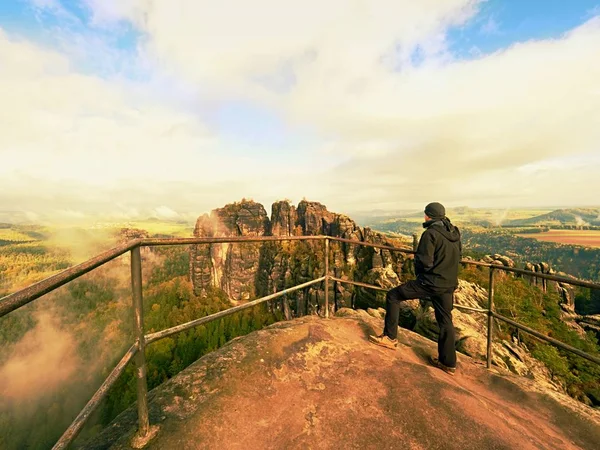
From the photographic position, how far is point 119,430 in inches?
92.3

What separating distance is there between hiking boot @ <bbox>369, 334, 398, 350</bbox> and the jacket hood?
1.68 m

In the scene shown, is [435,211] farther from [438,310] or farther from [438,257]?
[438,310]

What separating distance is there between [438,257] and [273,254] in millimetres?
81900

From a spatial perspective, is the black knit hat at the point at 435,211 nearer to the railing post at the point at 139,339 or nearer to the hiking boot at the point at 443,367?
the hiking boot at the point at 443,367

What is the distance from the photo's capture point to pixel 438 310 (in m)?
4.09

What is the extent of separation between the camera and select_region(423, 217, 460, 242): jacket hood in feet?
13.1

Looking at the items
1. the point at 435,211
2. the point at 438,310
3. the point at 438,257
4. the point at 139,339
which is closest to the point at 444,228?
the point at 435,211

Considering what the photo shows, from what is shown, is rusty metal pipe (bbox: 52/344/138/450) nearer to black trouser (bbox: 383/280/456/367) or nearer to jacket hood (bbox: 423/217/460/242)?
black trouser (bbox: 383/280/456/367)

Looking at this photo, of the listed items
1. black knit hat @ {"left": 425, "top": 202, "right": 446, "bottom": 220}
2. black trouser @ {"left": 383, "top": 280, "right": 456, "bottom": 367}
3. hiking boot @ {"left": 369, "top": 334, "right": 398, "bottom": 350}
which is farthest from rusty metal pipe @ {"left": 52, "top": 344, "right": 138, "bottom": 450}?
black knit hat @ {"left": 425, "top": 202, "right": 446, "bottom": 220}

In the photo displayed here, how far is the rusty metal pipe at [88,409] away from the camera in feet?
4.81

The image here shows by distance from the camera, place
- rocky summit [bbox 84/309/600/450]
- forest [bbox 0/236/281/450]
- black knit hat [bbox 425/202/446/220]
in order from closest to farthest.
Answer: rocky summit [bbox 84/309/600/450] < black knit hat [bbox 425/202/446/220] < forest [bbox 0/236/281/450]

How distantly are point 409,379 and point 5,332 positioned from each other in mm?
143427

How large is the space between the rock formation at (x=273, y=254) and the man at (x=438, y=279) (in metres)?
55.8

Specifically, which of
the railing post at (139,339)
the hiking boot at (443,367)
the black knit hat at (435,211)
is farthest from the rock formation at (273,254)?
the railing post at (139,339)
